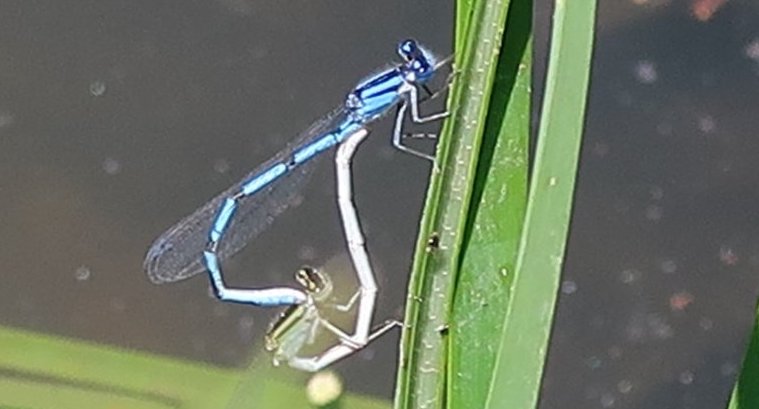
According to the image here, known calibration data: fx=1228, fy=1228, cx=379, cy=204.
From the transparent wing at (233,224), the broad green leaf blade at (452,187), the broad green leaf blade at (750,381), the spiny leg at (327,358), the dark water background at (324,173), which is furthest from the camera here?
the dark water background at (324,173)

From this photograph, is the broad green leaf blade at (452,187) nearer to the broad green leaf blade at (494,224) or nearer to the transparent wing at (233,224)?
the broad green leaf blade at (494,224)

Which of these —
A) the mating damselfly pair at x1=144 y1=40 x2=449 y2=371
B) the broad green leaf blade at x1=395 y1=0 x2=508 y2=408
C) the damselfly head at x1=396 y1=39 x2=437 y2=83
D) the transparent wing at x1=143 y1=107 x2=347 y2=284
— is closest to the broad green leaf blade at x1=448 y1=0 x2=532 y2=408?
the broad green leaf blade at x1=395 y1=0 x2=508 y2=408

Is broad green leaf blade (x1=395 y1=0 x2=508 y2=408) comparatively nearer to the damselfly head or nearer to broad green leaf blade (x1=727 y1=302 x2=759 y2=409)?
broad green leaf blade (x1=727 y1=302 x2=759 y2=409)

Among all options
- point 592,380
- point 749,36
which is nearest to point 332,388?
Answer: point 592,380

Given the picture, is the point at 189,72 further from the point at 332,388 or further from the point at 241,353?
the point at 332,388

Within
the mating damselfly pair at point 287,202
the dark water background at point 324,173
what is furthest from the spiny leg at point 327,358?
the dark water background at point 324,173

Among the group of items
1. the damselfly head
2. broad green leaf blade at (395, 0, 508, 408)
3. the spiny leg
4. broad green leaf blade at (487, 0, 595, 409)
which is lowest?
broad green leaf blade at (487, 0, 595, 409)
